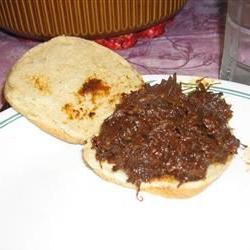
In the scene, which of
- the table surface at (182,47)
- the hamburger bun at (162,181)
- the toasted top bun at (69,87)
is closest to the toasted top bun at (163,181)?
the hamburger bun at (162,181)

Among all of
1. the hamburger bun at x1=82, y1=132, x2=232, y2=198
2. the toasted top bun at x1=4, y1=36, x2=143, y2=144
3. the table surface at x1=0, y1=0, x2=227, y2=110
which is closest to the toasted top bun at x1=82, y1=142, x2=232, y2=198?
the hamburger bun at x1=82, y1=132, x2=232, y2=198

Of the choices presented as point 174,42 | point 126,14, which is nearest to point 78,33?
point 126,14

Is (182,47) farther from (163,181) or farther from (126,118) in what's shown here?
(163,181)

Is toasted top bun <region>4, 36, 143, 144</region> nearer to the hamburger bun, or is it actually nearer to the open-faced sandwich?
the open-faced sandwich

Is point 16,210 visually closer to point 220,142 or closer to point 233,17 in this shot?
point 220,142

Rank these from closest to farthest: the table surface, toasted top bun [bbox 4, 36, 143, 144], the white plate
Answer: the white plate → toasted top bun [bbox 4, 36, 143, 144] → the table surface
